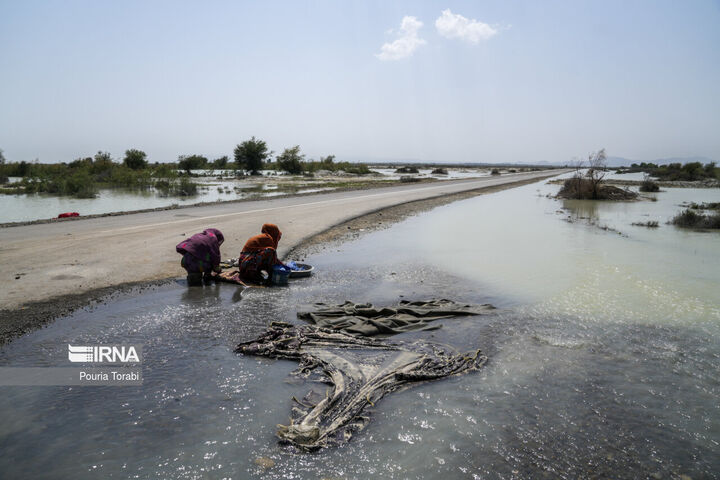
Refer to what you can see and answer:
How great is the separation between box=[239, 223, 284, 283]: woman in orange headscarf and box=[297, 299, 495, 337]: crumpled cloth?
1.68 meters

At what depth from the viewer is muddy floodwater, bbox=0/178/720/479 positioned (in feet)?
12.0

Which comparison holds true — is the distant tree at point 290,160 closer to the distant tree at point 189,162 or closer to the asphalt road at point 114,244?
the distant tree at point 189,162

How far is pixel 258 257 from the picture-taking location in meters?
8.59

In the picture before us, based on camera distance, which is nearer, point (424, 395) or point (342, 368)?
point (424, 395)

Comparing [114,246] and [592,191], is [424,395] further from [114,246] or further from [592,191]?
[592,191]

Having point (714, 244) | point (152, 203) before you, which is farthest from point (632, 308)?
point (152, 203)

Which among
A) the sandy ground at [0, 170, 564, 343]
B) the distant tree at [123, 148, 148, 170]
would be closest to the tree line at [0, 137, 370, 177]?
the distant tree at [123, 148, 148, 170]

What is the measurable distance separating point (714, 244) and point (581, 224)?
17.3 ft

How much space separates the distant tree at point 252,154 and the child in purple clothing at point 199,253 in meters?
58.8

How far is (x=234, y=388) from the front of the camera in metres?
4.78

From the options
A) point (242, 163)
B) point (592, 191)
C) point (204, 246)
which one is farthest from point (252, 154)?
point (204, 246)

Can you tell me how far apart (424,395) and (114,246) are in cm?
999

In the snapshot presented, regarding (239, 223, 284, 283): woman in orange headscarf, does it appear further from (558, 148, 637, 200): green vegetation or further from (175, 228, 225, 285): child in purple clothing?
(558, 148, 637, 200): green vegetation

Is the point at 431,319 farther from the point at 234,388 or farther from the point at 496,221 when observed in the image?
the point at 496,221
